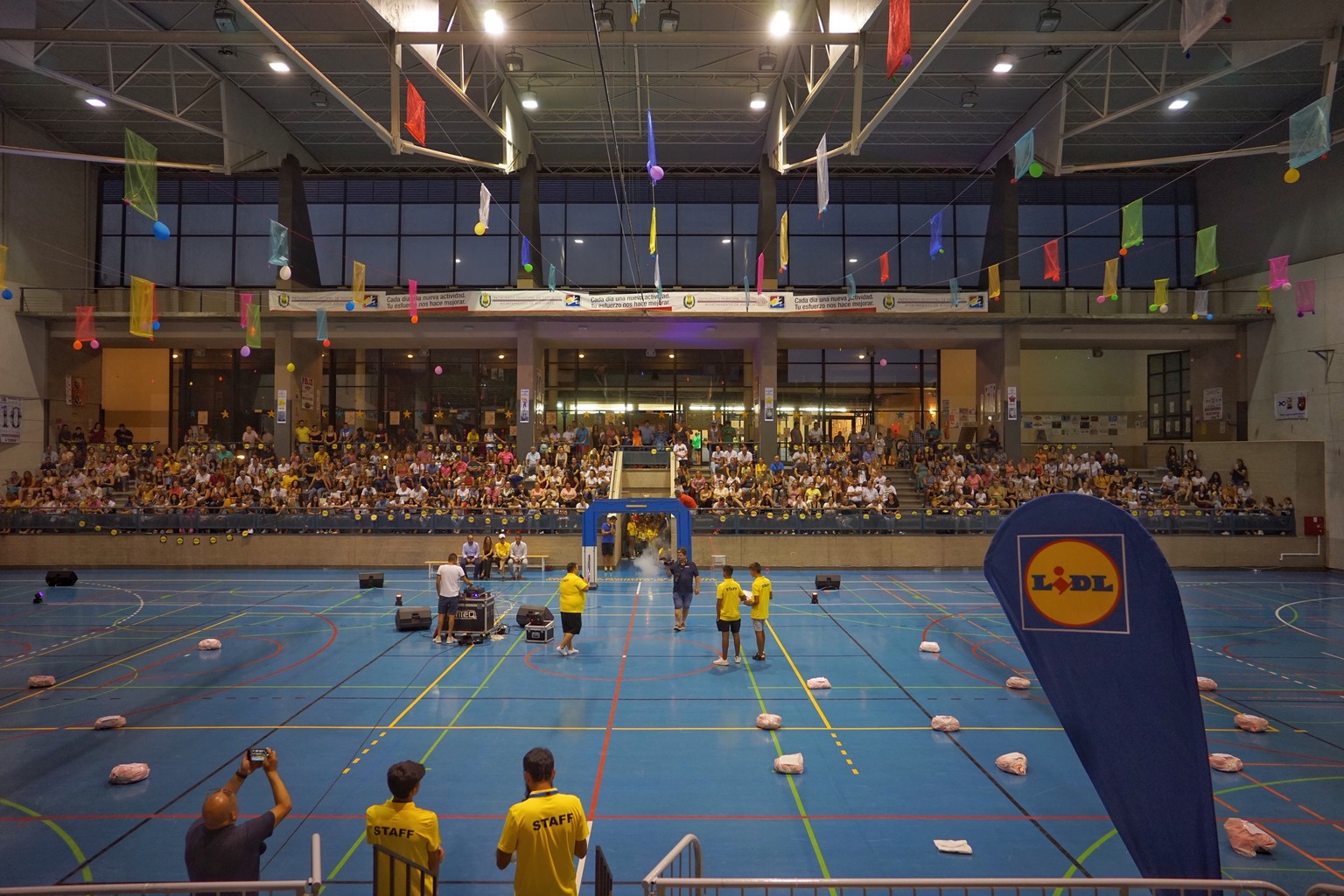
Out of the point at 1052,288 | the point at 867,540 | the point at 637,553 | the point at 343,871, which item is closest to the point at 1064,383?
the point at 1052,288

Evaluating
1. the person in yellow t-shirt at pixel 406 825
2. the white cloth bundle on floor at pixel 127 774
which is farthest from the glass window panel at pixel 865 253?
the person in yellow t-shirt at pixel 406 825

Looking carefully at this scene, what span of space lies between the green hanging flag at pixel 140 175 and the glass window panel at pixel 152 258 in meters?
23.0

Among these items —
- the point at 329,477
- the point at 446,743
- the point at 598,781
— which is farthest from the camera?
the point at 329,477

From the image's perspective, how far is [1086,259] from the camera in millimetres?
35219

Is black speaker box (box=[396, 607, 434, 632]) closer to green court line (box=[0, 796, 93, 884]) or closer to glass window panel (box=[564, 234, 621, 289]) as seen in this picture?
green court line (box=[0, 796, 93, 884])

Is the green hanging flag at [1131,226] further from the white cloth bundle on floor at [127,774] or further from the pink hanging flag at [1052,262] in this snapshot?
the white cloth bundle on floor at [127,774]

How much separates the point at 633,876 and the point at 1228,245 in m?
37.3

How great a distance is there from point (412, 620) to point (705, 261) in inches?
978

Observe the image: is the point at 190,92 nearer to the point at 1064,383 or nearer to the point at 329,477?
the point at 329,477

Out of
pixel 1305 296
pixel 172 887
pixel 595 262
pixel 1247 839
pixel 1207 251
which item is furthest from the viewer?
pixel 595 262

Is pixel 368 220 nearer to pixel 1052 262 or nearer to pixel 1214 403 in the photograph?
pixel 1052 262

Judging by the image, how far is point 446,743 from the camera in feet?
30.5

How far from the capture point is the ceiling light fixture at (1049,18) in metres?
20.8

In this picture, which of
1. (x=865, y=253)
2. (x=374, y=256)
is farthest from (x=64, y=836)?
(x=865, y=253)
